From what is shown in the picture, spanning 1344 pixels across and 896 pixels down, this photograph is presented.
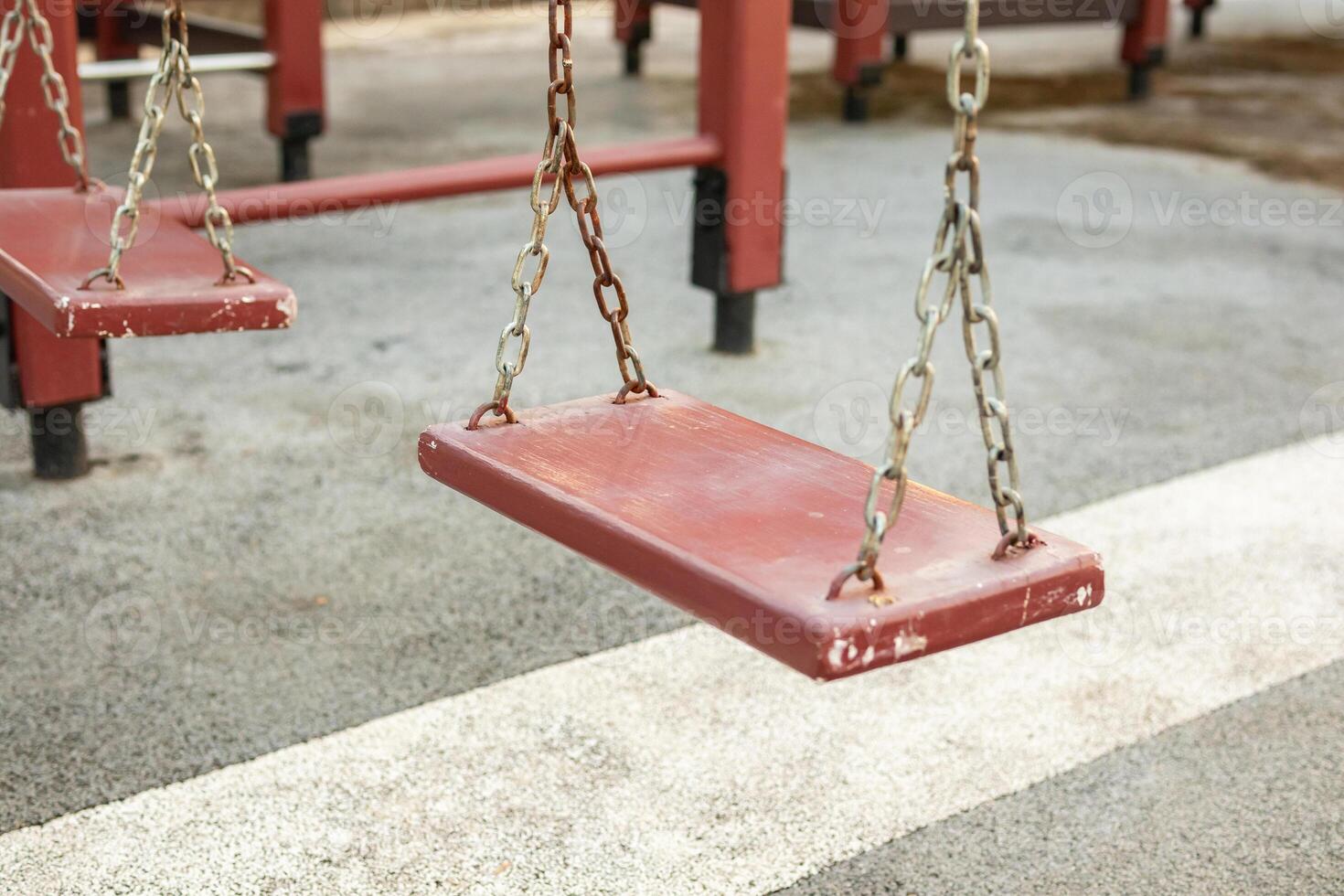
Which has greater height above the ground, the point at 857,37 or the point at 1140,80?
the point at 857,37

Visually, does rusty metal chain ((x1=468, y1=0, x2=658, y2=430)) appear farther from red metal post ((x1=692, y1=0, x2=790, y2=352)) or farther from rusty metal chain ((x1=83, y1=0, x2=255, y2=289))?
red metal post ((x1=692, y1=0, x2=790, y2=352))

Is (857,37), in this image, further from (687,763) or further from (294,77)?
(687,763)

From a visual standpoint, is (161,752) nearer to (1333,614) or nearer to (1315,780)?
(1315,780)

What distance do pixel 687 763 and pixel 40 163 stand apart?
1617mm

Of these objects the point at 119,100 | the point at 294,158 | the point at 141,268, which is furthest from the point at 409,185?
the point at 119,100

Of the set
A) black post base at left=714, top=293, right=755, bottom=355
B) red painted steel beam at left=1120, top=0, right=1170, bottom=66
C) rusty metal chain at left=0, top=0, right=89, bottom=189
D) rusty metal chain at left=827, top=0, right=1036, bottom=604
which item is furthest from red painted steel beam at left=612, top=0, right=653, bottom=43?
rusty metal chain at left=827, top=0, right=1036, bottom=604

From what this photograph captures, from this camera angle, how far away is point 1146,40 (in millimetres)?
7297

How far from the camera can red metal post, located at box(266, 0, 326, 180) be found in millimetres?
5039

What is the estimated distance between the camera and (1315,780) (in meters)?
1.99

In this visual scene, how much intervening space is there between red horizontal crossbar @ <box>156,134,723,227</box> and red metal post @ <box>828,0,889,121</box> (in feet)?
9.80

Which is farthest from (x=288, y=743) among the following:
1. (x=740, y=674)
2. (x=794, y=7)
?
(x=794, y=7)

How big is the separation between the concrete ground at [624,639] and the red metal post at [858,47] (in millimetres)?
2024

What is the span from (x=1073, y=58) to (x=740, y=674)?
7633mm

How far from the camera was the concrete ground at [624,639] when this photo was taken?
1.82m
